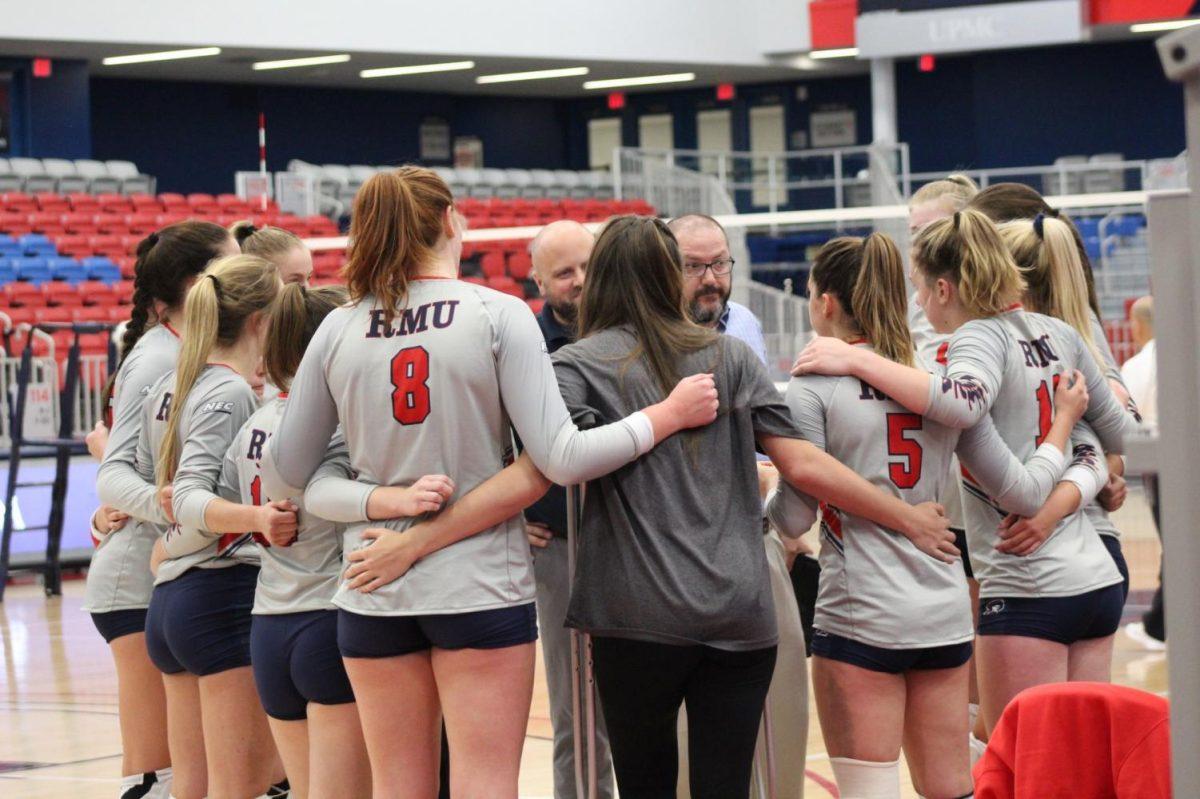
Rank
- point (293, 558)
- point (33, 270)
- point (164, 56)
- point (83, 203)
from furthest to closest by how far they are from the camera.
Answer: point (164, 56) → point (83, 203) → point (33, 270) → point (293, 558)

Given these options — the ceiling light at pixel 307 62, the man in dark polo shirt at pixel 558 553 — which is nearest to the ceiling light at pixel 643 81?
the ceiling light at pixel 307 62

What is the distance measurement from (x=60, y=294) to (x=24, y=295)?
1.11 feet

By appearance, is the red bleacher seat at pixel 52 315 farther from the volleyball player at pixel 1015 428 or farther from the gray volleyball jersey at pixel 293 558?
the volleyball player at pixel 1015 428

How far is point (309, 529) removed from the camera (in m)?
3.25

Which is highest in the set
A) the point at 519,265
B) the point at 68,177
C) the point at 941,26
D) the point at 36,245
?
the point at 941,26

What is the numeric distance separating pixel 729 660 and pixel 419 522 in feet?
1.99

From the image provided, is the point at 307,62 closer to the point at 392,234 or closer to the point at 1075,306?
the point at 1075,306

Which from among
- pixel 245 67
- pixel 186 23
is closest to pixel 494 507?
pixel 186 23

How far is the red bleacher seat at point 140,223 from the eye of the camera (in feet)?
60.4

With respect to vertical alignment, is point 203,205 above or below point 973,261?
above

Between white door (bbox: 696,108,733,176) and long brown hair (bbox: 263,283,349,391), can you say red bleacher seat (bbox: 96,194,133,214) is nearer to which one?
white door (bbox: 696,108,733,176)

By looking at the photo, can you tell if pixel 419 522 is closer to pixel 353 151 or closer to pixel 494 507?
pixel 494 507

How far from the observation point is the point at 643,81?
1030 inches

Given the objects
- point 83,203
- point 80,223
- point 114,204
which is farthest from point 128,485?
point 114,204
